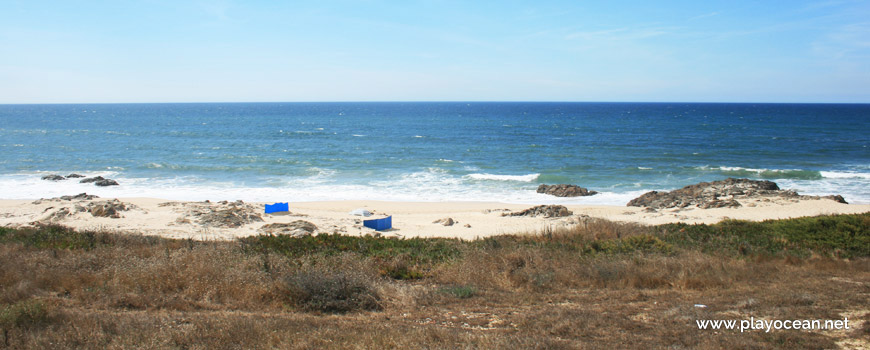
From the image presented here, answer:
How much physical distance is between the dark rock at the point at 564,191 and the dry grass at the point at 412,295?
16964mm

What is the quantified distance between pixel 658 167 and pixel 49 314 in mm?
38822

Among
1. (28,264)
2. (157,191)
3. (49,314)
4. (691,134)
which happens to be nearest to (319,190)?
(157,191)

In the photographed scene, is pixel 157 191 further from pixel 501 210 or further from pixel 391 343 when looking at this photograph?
pixel 391 343

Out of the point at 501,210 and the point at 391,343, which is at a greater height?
the point at 391,343


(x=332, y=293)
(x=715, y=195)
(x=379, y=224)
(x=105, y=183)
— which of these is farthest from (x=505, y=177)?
(x=332, y=293)

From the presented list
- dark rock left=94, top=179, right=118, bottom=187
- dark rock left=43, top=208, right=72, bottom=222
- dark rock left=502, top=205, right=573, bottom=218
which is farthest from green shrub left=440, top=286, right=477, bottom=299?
dark rock left=94, top=179, right=118, bottom=187

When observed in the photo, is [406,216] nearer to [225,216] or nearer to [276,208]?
[276,208]

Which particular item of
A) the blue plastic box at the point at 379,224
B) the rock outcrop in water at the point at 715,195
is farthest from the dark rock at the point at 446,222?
the rock outcrop in water at the point at 715,195

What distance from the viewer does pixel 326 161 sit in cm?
4203

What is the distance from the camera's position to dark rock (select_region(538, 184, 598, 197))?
28.3 metres

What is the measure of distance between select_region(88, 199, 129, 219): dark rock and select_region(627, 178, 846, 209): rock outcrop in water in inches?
896

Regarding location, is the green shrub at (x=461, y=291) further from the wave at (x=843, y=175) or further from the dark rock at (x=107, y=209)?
the wave at (x=843, y=175)

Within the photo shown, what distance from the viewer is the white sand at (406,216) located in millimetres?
17453

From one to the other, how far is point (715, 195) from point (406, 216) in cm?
1517
